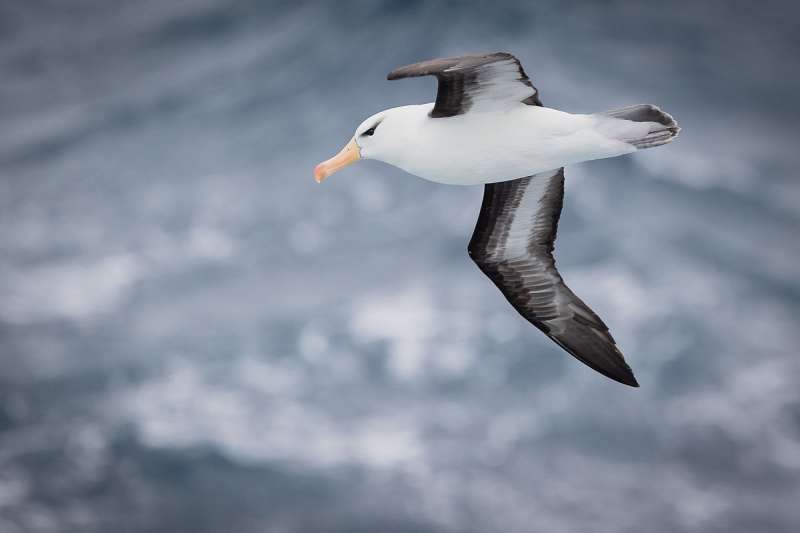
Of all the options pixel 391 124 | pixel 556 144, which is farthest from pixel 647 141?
pixel 391 124

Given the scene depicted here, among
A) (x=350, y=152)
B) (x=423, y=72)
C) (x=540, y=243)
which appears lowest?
(x=540, y=243)

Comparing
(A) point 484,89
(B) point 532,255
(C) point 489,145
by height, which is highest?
(A) point 484,89

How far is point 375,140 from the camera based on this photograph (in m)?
10.5

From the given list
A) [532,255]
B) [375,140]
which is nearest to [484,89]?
[375,140]

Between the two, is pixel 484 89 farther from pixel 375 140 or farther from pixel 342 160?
pixel 342 160

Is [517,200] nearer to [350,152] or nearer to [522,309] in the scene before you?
[522,309]

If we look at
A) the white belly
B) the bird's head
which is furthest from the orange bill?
the white belly

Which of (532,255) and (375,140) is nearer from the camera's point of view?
(375,140)

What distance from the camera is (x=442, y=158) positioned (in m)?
10.1

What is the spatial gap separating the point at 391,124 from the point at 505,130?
103 cm

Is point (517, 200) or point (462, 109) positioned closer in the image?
point (462, 109)

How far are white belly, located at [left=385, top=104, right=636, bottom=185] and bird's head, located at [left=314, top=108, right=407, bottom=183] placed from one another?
0.13 metres

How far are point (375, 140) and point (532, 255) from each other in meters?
2.35

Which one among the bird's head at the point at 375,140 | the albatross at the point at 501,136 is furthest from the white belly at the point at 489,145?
the bird's head at the point at 375,140
